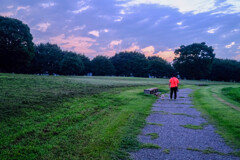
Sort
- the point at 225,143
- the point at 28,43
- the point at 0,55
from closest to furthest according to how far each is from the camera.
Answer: the point at 225,143 < the point at 0,55 < the point at 28,43

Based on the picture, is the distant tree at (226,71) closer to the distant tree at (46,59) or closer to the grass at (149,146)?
the distant tree at (46,59)

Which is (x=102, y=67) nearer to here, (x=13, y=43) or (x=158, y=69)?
(x=158, y=69)

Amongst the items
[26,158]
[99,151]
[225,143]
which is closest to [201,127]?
[225,143]

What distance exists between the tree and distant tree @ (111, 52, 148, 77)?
1195 inches

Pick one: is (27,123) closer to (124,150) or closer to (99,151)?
(99,151)

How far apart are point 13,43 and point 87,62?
5714 cm

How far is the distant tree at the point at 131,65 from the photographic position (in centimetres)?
10425

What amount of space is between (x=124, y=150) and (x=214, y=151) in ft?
8.57

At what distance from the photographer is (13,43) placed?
149 ft

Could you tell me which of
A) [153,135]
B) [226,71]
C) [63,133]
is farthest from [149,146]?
[226,71]

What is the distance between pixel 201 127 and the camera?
7203 millimetres

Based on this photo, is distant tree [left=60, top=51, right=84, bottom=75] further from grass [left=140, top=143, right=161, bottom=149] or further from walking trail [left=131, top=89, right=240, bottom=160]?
grass [left=140, top=143, right=161, bottom=149]

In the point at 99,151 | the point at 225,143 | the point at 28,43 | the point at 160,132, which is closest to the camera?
the point at 99,151

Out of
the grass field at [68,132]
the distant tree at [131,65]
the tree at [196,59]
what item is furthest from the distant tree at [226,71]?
the grass field at [68,132]
